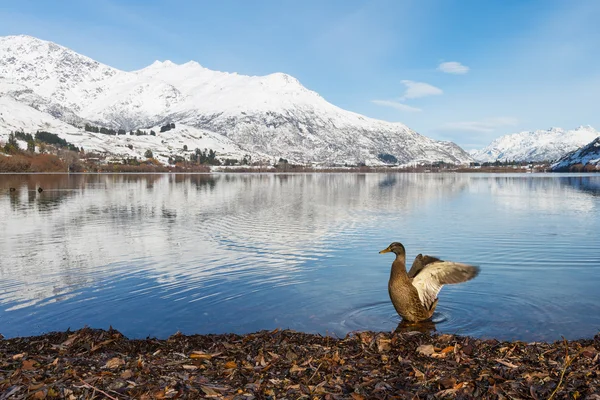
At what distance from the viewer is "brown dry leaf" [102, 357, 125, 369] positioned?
8773 millimetres

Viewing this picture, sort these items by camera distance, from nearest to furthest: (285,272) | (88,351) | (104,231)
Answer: (88,351) → (285,272) → (104,231)

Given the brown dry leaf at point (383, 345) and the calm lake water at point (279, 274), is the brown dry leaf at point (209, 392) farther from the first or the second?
the calm lake water at point (279, 274)

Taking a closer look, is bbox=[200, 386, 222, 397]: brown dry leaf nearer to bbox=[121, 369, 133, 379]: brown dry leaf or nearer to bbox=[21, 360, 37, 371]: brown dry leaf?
bbox=[121, 369, 133, 379]: brown dry leaf

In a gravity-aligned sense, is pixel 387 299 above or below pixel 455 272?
below

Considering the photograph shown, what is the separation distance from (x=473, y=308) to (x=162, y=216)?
32.9 metres

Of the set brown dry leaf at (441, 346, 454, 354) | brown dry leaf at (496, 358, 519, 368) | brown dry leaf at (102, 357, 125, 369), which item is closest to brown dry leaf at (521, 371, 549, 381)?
brown dry leaf at (496, 358, 519, 368)

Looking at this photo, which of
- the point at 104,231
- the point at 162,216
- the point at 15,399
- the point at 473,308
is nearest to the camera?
the point at 15,399

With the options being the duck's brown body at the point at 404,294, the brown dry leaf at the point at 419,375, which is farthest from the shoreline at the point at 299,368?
the duck's brown body at the point at 404,294

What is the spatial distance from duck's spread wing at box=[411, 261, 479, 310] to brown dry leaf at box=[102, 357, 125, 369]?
809cm

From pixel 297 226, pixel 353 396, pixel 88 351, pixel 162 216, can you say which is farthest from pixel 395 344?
pixel 162 216

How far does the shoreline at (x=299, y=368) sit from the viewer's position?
297 inches

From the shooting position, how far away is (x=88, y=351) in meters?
10.4

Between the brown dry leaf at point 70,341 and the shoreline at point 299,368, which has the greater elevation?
the shoreline at point 299,368

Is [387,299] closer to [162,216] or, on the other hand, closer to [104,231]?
[104,231]
